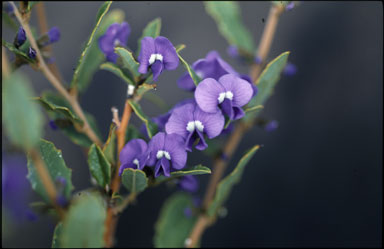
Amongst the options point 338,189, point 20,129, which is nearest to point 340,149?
point 338,189

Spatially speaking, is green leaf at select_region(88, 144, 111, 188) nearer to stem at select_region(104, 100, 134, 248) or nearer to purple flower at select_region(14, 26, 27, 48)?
stem at select_region(104, 100, 134, 248)

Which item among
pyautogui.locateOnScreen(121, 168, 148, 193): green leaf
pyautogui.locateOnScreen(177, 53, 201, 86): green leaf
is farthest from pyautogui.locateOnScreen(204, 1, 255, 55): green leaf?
pyautogui.locateOnScreen(121, 168, 148, 193): green leaf

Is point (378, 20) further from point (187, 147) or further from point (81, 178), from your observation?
point (81, 178)

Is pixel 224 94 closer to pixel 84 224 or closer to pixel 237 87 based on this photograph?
pixel 237 87

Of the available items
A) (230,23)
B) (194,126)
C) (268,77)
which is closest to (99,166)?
(194,126)

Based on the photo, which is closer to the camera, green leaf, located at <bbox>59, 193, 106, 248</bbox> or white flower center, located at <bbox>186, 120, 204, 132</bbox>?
green leaf, located at <bbox>59, 193, 106, 248</bbox>

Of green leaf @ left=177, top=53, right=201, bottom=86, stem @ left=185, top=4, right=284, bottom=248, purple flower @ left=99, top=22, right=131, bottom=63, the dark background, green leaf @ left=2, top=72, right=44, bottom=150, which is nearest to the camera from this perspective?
green leaf @ left=2, top=72, right=44, bottom=150
